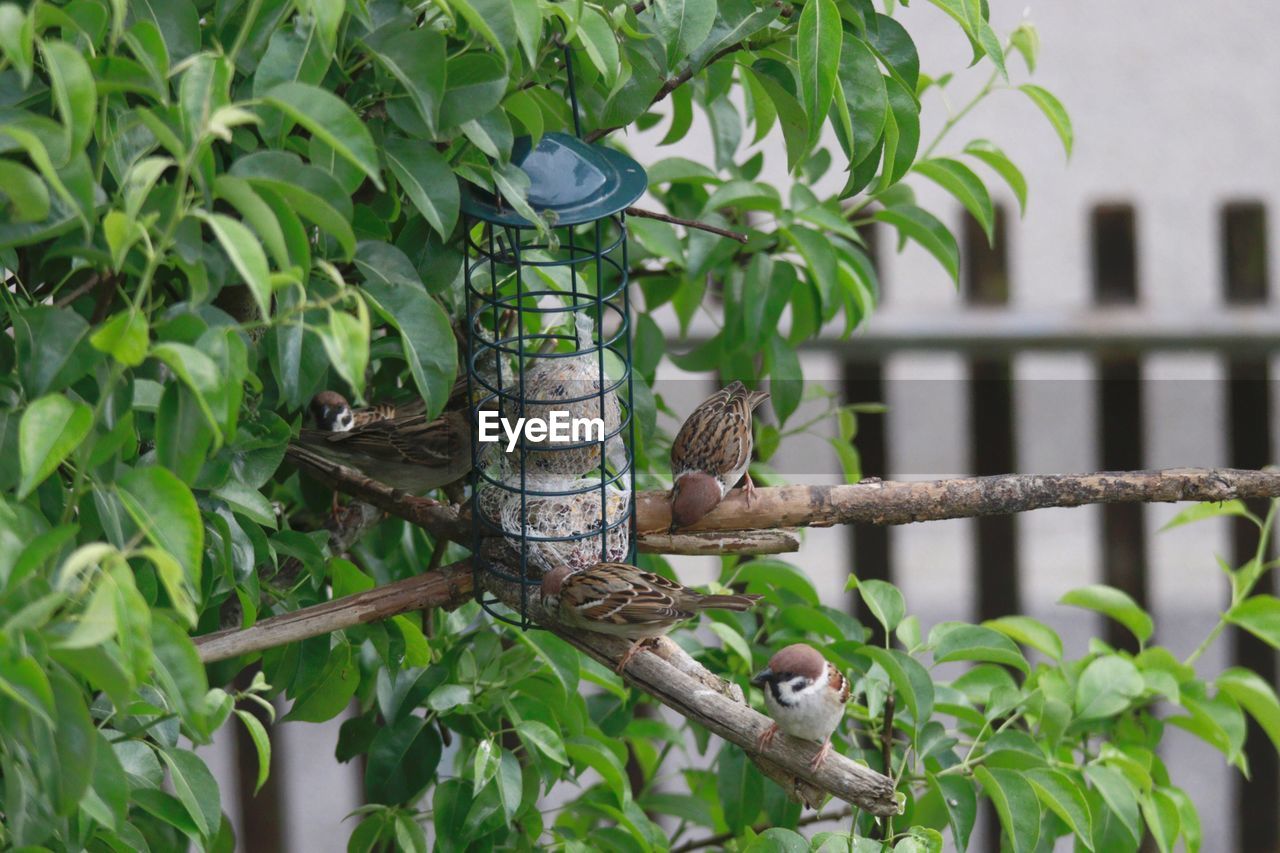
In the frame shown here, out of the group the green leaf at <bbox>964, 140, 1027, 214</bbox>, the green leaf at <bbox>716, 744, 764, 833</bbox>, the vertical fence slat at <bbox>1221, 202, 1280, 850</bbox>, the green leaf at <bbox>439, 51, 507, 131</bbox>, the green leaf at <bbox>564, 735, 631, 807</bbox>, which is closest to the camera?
the green leaf at <bbox>439, 51, 507, 131</bbox>

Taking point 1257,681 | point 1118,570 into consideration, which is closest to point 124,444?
point 1257,681

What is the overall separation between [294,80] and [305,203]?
17 cm

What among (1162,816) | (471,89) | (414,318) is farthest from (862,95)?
(1162,816)

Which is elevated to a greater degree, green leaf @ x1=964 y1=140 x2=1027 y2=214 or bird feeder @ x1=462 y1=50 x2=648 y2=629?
green leaf @ x1=964 y1=140 x2=1027 y2=214

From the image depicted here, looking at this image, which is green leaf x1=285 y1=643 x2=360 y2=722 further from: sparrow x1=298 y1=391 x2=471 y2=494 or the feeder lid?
the feeder lid

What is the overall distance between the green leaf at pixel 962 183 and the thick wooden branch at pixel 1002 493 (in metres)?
0.60

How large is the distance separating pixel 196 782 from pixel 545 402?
0.90 m

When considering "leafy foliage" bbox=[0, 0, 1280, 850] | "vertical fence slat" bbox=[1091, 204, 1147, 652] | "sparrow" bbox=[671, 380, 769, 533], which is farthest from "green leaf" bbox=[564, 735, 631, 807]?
"vertical fence slat" bbox=[1091, 204, 1147, 652]

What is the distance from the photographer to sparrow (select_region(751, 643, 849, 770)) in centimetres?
252

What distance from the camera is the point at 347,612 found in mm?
2479

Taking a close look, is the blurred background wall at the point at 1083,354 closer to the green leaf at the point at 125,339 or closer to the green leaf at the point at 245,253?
the green leaf at the point at 125,339

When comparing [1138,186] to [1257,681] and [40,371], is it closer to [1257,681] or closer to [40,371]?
[1257,681]

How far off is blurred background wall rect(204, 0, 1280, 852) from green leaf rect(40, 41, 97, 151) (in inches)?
132

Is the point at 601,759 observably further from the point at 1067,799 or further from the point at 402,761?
the point at 1067,799
